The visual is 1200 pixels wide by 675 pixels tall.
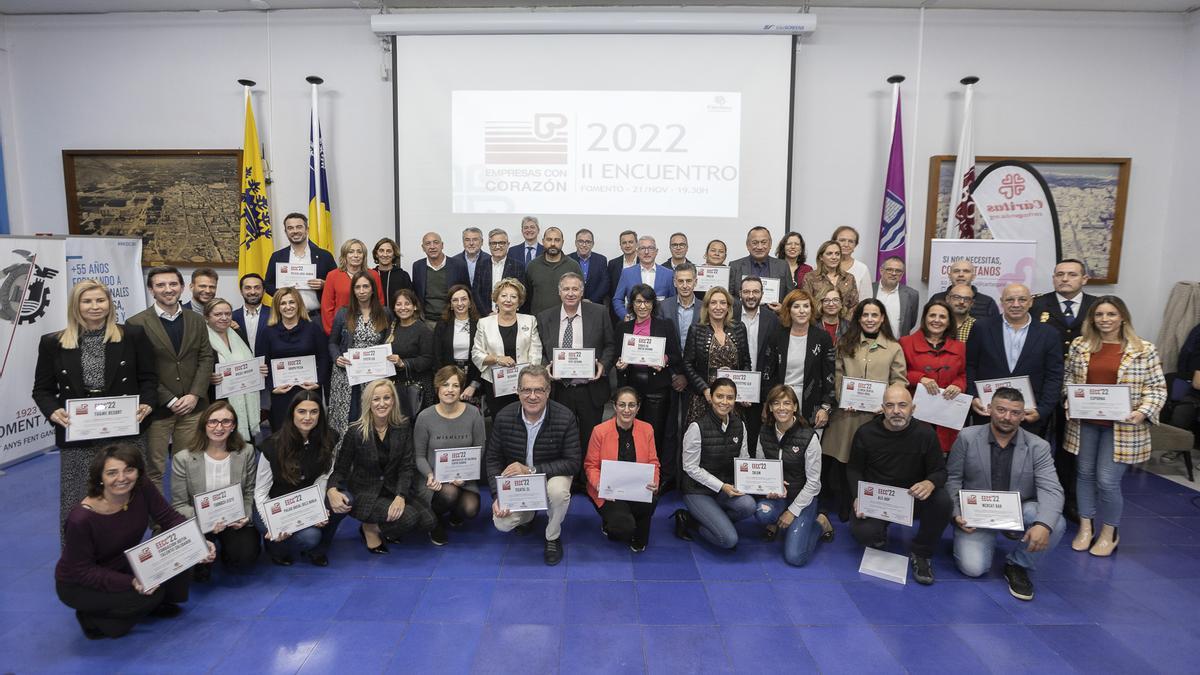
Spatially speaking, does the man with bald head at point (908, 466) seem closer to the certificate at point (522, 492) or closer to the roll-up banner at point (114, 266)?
the certificate at point (522, 492)

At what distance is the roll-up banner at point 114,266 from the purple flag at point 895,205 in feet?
26.9

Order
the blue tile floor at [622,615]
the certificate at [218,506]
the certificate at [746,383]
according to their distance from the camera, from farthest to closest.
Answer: the certificate at [746,383] < the certificate at [218,506] < the blue tile floor at [622,615]

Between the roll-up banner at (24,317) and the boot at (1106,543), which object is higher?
the roll-up banner at (24,317)

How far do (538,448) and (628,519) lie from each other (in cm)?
80

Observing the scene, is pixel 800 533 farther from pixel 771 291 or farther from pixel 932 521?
pixel 771 291

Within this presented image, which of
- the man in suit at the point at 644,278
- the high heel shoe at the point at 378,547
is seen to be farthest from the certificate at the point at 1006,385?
the high heel shoe at the point at 378,547

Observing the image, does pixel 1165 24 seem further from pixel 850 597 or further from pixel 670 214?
pixel 850 597

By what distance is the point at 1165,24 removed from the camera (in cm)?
709

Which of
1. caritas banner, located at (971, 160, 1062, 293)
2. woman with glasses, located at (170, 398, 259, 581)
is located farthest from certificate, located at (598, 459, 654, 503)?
caritas banner, located at (971, 160, 1062, 293)

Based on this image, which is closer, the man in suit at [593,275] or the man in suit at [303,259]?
the man in suit at [303,259]

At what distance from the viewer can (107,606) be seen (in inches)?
127

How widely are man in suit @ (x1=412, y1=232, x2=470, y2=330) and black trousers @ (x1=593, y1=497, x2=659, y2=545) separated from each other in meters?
2.49

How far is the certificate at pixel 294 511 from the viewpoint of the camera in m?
3.82

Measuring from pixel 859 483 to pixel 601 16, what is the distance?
217 inches
